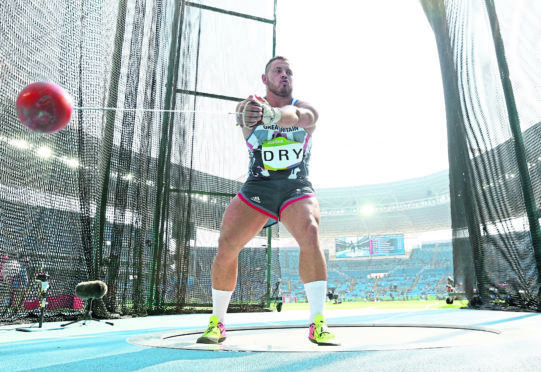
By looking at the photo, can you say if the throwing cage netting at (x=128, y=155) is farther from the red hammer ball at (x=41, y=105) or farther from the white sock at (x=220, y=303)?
the white sock at (x=220, y=303)

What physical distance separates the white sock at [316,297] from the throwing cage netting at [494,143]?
4103 mm

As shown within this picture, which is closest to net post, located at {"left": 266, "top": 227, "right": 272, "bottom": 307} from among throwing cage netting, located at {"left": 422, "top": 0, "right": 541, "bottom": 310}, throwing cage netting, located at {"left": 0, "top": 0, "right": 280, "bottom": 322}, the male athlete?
throwing cage netting, located at {"left": 0, "top": 0, "right": 280, "bottom": 322}

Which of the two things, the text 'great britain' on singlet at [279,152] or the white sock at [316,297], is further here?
the text 'great britain' on singlet at [279,152]

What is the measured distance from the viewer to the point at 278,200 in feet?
8.28

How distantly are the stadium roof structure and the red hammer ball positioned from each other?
33.3m

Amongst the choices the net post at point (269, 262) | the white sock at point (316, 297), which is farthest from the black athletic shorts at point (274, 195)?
the net post at point (269, 262)

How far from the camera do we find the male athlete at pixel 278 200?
7.61 feet

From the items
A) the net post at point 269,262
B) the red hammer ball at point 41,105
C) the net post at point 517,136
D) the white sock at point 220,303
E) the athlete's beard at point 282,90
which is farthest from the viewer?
the net post at point 269,262

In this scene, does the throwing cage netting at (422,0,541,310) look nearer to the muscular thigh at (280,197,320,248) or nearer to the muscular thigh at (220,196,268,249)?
the muscular thigh at (280,197,320,248)

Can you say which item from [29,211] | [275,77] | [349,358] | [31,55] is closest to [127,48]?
[31,55]

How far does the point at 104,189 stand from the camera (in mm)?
4664

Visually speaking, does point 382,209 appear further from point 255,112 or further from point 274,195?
point 255,112

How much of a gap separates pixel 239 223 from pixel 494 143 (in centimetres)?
474

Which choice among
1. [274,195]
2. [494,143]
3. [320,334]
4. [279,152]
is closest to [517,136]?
[494,143]
